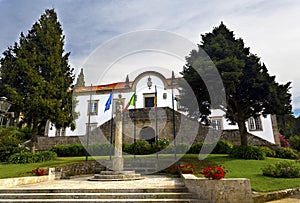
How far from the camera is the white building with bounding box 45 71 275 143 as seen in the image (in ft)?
72.6

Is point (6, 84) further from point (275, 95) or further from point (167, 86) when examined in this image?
point (275, 95)

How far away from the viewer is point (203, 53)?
14.2 metres

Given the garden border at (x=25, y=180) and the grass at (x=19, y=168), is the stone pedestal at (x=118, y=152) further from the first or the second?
the grass at (x=19, y=168)

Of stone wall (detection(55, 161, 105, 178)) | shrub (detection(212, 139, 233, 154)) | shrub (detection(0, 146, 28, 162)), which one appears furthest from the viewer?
shrub (detection(212, 139, 233, 154))

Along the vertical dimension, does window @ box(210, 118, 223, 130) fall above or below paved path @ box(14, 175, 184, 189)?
above

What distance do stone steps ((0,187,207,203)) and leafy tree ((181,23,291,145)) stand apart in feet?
26.2

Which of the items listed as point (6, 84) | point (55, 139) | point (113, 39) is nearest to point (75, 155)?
point (55, 139)

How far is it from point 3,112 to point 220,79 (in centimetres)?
1115

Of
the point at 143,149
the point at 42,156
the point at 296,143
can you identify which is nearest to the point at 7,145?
the point at 42,156

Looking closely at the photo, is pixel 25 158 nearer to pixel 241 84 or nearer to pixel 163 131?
pixel 163 131

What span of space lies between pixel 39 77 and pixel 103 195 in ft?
40.7

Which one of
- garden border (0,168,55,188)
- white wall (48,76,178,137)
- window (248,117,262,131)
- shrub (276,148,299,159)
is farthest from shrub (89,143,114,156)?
window (248,117,262,131)

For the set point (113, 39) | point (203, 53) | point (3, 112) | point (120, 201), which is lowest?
point (120, 201)

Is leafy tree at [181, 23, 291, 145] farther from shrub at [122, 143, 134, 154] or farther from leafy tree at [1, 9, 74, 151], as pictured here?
leafy tree at [1, 9, 74, 151]
